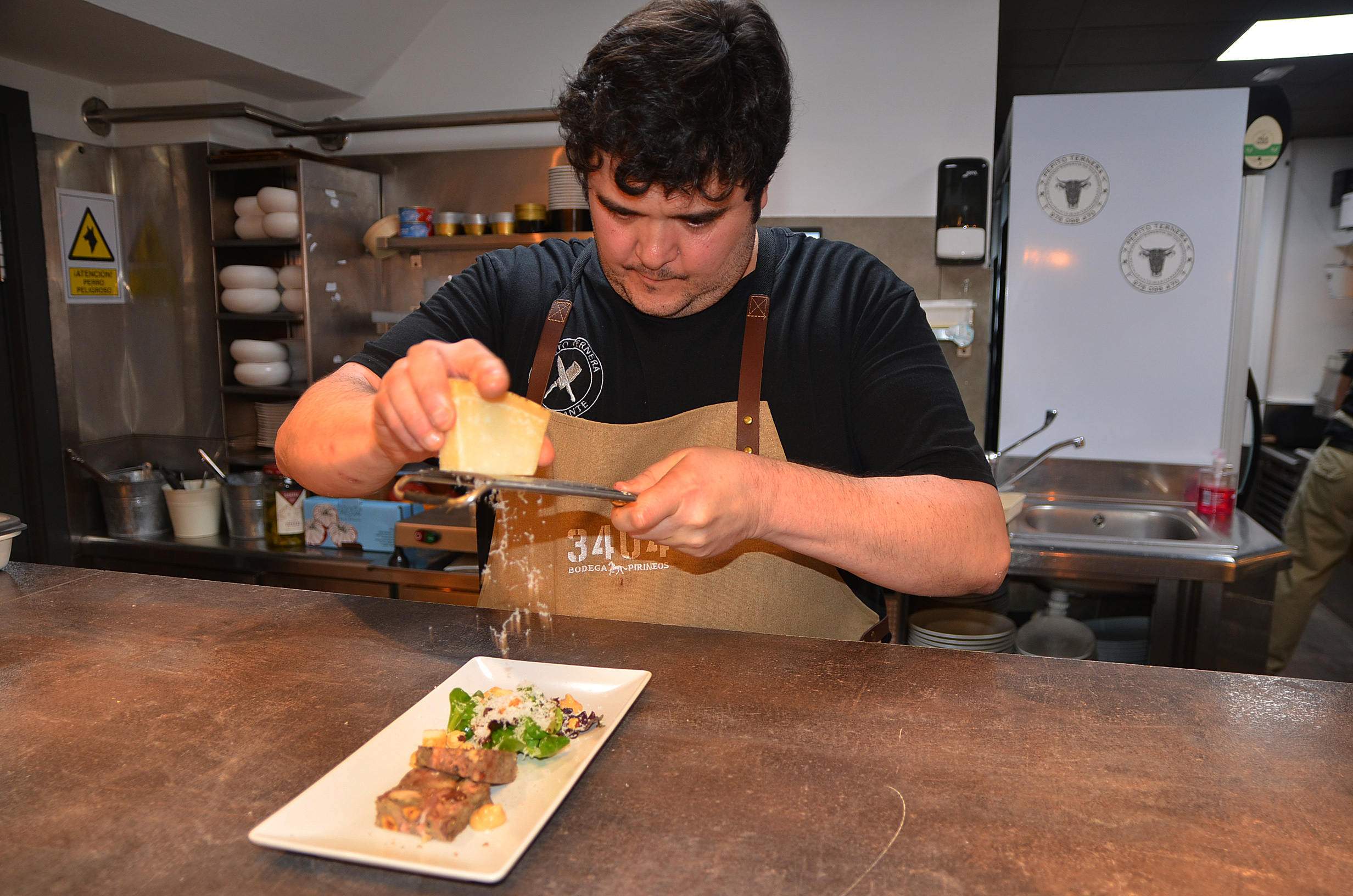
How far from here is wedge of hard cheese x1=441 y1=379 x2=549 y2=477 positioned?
995mm

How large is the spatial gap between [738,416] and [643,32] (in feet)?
2.15

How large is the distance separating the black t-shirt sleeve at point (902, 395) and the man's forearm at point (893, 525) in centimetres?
5

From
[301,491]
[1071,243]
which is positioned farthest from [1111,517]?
[301,491]

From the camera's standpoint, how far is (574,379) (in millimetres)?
1650

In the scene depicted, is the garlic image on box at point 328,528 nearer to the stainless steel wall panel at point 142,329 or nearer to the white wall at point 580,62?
the stainless steel wall panel at point 142,329

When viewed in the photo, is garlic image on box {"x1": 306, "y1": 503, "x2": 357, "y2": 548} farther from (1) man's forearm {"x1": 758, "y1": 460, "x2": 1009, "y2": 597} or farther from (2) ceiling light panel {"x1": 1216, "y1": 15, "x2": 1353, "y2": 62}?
(2) ceiling light panel {"x1": 1216, "y1": 15, "x2": 1353, "y2": 62}

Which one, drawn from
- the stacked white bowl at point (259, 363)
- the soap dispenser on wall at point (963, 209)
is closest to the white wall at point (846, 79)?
the soap dispenser on wall at point (963, 209)

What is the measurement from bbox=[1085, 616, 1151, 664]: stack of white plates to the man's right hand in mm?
2616

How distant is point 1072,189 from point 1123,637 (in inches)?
65.2

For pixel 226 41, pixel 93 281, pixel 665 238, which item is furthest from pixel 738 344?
pixel 93 281

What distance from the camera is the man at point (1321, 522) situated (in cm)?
453

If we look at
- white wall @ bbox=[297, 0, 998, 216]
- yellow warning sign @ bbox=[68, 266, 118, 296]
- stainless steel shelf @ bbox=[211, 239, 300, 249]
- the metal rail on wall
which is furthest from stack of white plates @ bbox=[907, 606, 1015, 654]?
yellow warning sign @ bbox=[68, 266, 118, 296]

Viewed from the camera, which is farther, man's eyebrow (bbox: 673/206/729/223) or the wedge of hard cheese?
man's eyebrow (bbox: 673/206/729/223)

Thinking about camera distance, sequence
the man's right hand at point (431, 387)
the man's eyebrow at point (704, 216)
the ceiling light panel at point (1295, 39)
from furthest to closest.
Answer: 1. the ceiling light panel at point (1295, 39)
2. the man's eyebrow at point (704, 216)
3. the man's right hand at point (431, 387)
